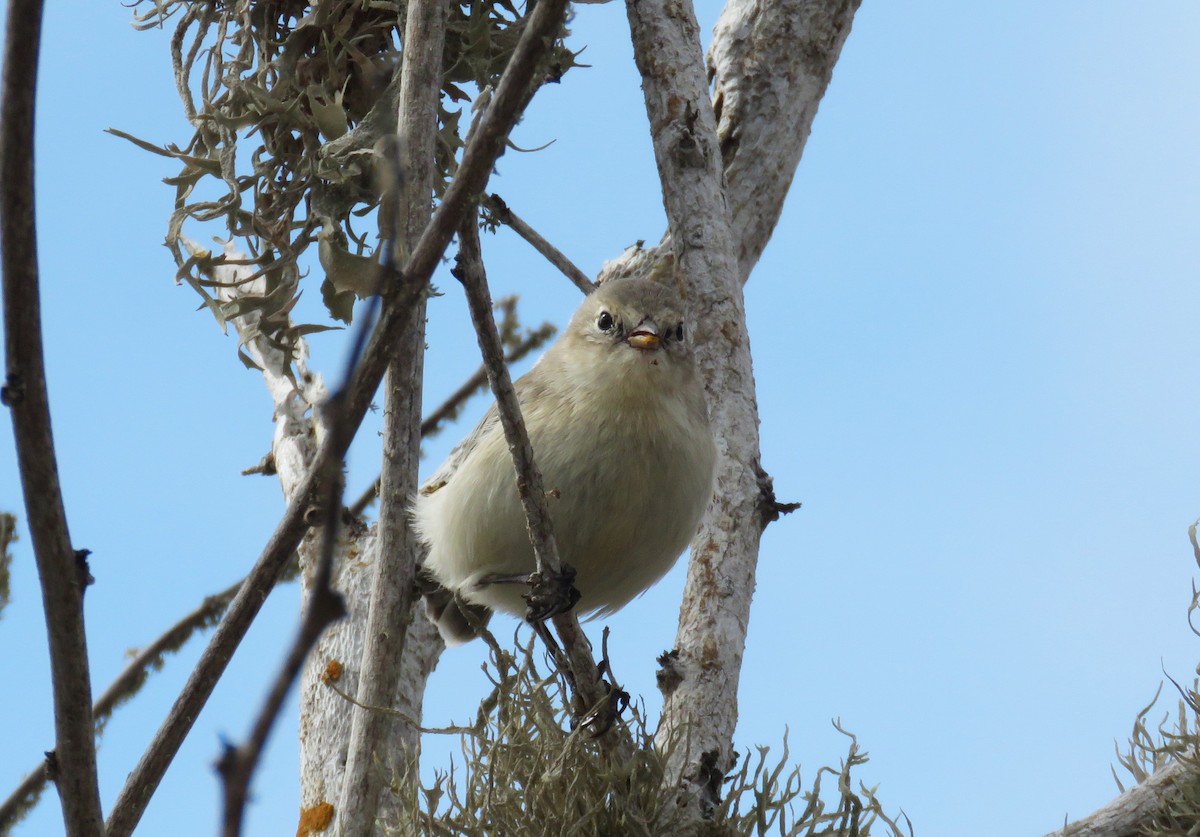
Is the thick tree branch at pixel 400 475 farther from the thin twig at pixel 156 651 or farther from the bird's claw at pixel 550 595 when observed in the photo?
the thin twig at pixel 156 651

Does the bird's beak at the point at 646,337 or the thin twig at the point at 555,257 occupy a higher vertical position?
the thin twig at the point at 555,257

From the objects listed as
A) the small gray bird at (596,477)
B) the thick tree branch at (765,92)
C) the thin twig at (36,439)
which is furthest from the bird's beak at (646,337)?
the thin twig at (36,439)

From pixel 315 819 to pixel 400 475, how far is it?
6.20 feet

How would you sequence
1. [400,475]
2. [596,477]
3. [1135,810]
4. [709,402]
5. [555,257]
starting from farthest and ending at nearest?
[555,257] → [709,402] → [596,477] → [1135,810] → [400,475]

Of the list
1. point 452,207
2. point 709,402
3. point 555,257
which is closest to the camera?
point 452,207

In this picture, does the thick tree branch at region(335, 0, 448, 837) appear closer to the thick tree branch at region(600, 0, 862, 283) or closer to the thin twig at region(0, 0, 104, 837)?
the thin twig at region(0, 0, 104, 837)

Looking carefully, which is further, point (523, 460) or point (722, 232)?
point (722, 232)

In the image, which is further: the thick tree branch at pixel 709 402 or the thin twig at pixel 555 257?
the thin twig at pixel 555 257

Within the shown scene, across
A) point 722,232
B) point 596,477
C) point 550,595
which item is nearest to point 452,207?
point 550,595

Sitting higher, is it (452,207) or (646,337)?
(646,337)

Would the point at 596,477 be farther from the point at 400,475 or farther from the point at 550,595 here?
the point at 400,475

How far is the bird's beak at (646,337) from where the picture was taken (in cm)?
407

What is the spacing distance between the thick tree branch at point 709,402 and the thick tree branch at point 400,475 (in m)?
0.78

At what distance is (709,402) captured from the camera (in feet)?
13.0
